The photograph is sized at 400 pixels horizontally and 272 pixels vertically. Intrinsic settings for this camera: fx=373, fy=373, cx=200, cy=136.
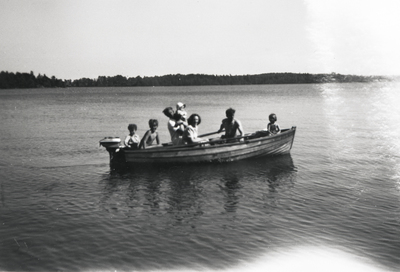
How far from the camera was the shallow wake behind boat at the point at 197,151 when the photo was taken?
14.0m

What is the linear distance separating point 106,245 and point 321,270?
4.12 metres

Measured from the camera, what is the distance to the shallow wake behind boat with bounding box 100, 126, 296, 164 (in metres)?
14.0

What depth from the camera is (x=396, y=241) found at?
767 cm

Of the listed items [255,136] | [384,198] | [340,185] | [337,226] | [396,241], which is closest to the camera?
[396,241]

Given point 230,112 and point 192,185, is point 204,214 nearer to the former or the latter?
point 192,185

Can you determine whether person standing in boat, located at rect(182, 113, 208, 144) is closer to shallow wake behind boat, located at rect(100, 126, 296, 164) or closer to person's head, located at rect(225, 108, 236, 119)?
shallow wake behind boat, located at rect(100, 126, 296, 164)

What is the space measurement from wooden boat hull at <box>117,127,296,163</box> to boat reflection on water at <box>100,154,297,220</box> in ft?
0.83

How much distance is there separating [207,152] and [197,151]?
1.42 feet

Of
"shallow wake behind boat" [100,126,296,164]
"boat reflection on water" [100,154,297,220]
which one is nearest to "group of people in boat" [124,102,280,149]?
"shallow wake behind boat" [100,126,296,164]

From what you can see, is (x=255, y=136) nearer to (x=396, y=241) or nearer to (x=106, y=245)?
(x=396, y=241)

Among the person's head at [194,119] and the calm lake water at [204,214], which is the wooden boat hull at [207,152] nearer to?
the calm lake water at [204,214]

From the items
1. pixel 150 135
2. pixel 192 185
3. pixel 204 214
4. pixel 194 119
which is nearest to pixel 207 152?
pixel 194 119

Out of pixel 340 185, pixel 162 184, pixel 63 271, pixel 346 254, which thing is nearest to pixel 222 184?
pixel 162 184

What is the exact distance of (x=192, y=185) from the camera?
12125mm
